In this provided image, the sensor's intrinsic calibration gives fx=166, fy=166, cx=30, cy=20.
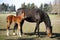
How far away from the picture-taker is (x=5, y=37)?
150 inches

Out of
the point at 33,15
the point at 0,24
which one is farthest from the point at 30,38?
the point at 0,24

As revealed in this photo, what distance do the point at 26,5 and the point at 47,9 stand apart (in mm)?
619

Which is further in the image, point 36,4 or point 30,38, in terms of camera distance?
point 36,4

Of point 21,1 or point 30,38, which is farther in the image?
point 21,1

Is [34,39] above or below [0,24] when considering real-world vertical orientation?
below

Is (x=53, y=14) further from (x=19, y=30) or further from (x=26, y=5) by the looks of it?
(x=19, y=30)

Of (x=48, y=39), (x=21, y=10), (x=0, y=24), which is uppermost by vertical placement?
(x=21, y=10)

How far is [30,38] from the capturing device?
3.84 metres

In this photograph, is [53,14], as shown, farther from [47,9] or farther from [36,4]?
[36,4]

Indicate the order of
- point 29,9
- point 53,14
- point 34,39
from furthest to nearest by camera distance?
1. point 53,14
2. point 29,9
3. point 34,39

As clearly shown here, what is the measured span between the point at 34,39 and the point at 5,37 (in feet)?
2.19

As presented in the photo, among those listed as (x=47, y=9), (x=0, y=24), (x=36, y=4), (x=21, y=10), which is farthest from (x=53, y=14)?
(x=0, y=24)

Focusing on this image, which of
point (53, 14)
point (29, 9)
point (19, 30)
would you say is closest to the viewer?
point (19, 30)

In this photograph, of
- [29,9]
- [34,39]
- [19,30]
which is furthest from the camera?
[29,9]
